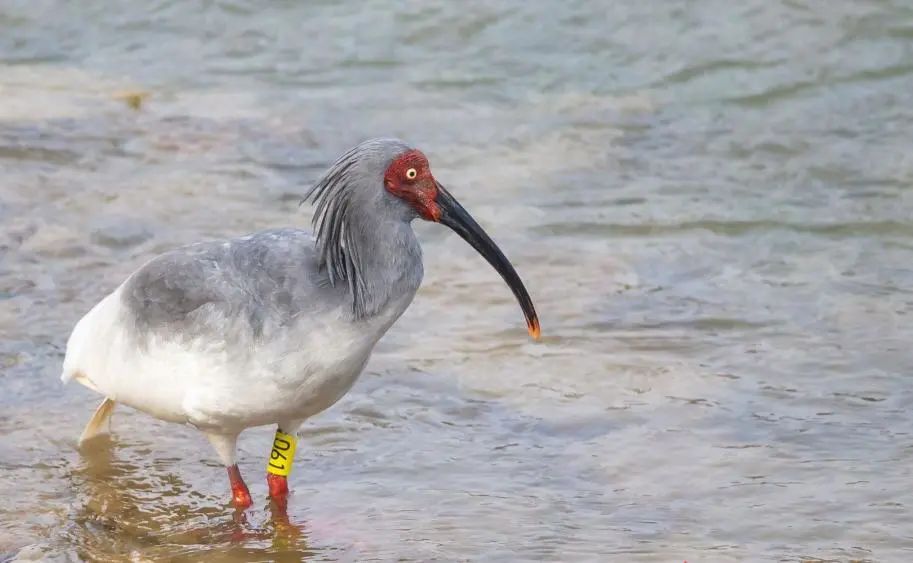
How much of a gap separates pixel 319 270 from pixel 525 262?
386cm

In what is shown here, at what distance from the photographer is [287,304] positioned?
19.7 ft

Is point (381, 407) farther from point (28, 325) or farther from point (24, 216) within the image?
point (24, 216)

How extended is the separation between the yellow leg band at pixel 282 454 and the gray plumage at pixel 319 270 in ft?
2.67

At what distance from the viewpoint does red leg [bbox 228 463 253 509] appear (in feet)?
21.9

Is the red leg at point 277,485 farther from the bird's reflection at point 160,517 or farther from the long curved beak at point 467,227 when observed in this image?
the long curved beak at point 467,227

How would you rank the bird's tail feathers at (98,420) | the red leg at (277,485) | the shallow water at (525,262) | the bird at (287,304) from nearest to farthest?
the bird at (287,304) → the shallow water at (525,262) → the red leg at (277,485) → the bird's tail feathers at (98,420)

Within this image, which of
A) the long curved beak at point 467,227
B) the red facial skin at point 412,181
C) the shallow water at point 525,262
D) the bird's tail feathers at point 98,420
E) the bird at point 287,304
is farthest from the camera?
the bird's tail feathers at point 98,420

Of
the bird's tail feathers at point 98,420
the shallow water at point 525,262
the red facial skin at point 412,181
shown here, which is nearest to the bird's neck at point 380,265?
the red facial skin at point 412,181

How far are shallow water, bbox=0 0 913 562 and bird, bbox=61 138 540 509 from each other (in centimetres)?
74

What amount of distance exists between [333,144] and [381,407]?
5.00 m

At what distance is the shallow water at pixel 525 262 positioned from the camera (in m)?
6.68

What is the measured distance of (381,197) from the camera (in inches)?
243

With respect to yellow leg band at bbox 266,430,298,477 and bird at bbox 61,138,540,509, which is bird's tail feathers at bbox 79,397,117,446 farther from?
yellow leg band at bbox 266,430,298,477

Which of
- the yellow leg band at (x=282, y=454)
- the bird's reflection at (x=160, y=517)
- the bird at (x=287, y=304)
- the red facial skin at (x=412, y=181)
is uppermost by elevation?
the red facial skin at (x=412, y=181)
